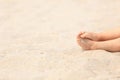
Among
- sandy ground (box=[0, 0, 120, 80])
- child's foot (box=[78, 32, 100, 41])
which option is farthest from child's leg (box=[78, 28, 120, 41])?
sandy ground (box=[0, 0, 120, 80])

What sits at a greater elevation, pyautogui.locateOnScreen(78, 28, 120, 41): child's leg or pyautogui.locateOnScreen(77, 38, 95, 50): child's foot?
pyautogui.locateOnScreen(78, 28, 120, 41): child's leg

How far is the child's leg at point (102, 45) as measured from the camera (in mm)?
1654

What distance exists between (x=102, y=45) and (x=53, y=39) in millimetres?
427

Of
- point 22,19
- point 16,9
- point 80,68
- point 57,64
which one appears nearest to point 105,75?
point 80,68

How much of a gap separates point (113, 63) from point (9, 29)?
1017mm

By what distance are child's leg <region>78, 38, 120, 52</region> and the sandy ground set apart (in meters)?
0.04

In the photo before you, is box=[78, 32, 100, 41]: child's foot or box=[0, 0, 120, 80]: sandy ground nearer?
box=[0, 0, 120, 80]: sandy ground

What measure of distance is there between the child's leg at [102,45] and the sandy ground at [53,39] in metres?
0.04

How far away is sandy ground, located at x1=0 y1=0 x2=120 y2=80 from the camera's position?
1443 millimetres

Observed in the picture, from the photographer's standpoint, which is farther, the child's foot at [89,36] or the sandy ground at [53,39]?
the child's foot at [89,36]

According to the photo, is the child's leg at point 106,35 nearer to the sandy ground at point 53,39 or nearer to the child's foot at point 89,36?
the child's foot at point 89,36

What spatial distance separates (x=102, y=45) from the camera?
1.67 metres

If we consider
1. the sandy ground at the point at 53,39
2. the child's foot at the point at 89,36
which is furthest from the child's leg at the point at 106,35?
the sandy ground at the point at 53,39

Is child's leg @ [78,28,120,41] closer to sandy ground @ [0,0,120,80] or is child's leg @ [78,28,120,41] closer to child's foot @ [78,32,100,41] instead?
child's foot @ [78,32,100,41]
